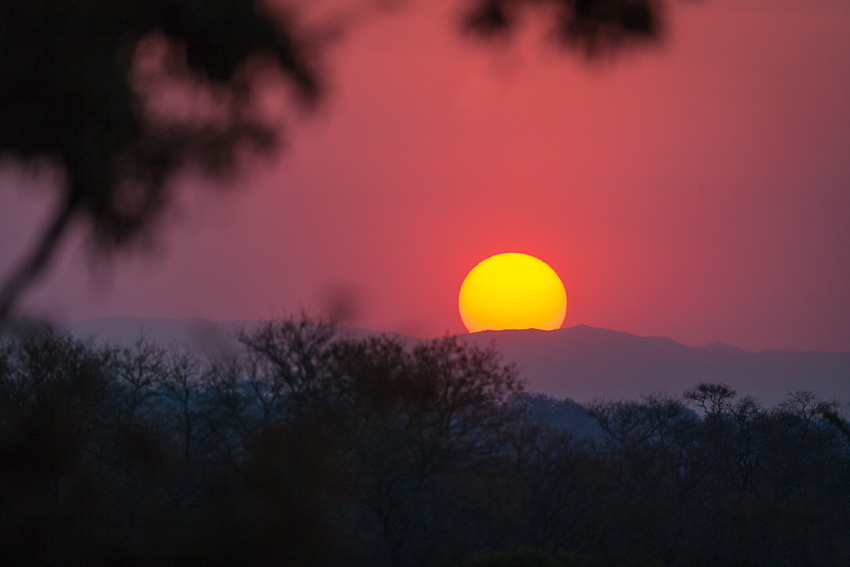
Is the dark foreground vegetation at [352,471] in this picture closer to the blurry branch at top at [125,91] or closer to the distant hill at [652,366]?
the blurry branch at top at [125,91]

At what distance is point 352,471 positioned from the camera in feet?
39.2

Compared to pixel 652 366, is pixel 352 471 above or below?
below

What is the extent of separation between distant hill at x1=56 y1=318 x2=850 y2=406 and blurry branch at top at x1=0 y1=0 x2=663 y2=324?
10802 cm

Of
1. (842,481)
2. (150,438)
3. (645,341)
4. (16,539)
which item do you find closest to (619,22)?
(16,539)

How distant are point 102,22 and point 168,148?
0.70 metres

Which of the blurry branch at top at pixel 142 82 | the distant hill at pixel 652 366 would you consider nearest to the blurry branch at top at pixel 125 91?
the blurry branch at top at pixel 142 82

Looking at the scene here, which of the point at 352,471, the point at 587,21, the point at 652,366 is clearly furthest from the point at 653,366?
the point at 587,21

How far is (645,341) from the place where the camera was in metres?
164

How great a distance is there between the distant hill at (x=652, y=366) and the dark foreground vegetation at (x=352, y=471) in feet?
282

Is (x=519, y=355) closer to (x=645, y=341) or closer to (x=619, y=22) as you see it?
(x=645, y=341)

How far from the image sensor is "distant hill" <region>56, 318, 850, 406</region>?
12412cm

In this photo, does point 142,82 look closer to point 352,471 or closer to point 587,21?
point 587,21

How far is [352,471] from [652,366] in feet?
469

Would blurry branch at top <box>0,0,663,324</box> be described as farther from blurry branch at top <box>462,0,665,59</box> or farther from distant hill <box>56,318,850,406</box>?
distant hill <box>56,318,850,406</box>
